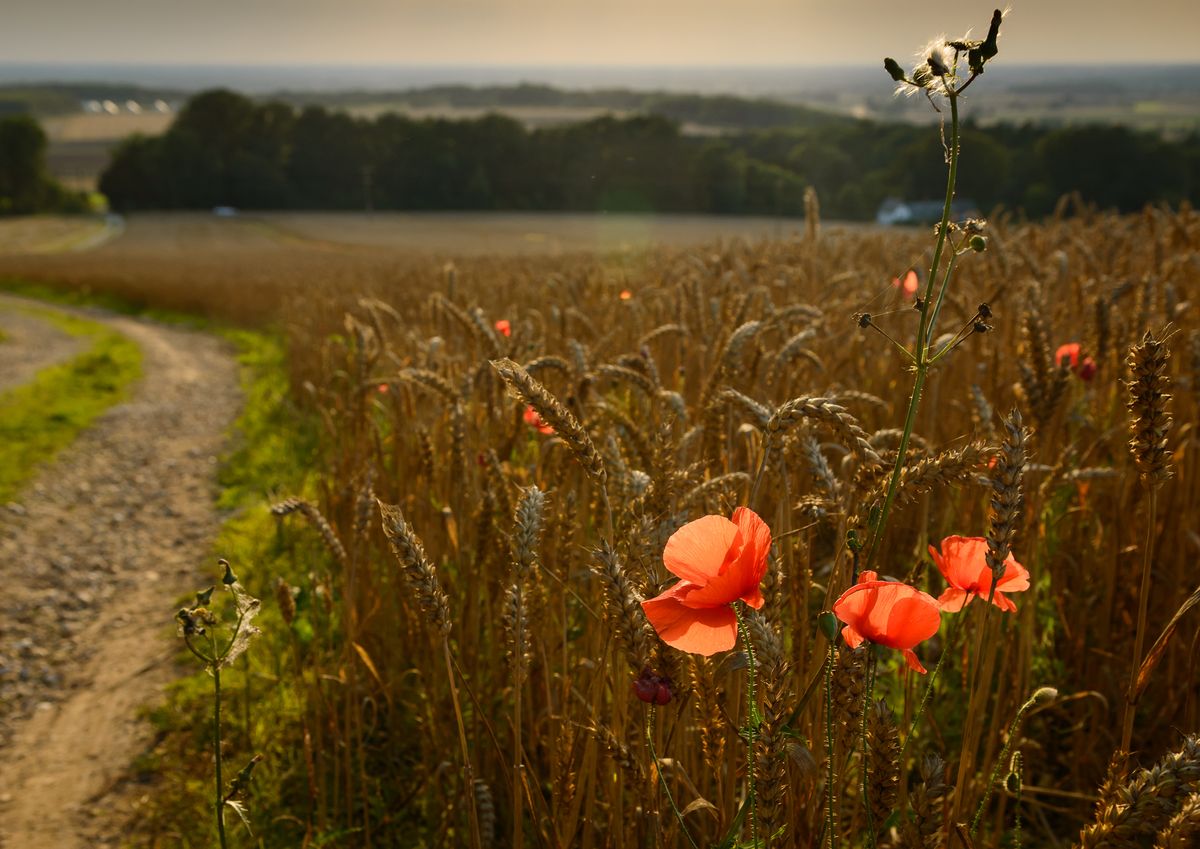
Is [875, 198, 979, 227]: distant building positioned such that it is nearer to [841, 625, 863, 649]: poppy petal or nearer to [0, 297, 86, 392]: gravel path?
[0, 297, 86, 392]: gravel path

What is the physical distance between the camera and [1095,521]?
2.62 metres

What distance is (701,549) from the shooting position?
0.96 metres

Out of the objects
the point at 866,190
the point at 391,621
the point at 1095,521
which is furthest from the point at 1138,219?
the point at 866,190

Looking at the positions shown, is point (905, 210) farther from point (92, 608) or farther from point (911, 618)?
point (911, 618)

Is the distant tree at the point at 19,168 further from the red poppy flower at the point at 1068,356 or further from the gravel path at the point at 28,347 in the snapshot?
the red poppy flower at the point at 1068,356

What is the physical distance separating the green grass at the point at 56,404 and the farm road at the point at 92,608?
157mm

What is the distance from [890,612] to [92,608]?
3.92 meters

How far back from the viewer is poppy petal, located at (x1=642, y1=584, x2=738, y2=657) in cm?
94

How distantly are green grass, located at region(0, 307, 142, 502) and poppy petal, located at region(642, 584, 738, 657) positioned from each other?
5.52m

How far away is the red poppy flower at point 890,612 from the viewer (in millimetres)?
916

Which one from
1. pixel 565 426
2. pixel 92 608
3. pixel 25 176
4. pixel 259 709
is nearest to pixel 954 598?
pixel 565 426

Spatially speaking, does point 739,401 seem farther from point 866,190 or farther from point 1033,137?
point 1033,137

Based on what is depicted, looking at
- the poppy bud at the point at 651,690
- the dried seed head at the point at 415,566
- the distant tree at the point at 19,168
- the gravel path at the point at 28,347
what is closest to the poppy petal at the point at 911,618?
the poppy bud at the point at 651,690

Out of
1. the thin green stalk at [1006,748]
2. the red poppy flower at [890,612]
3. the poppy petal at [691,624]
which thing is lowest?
the thin green stalk at [1006,748]
